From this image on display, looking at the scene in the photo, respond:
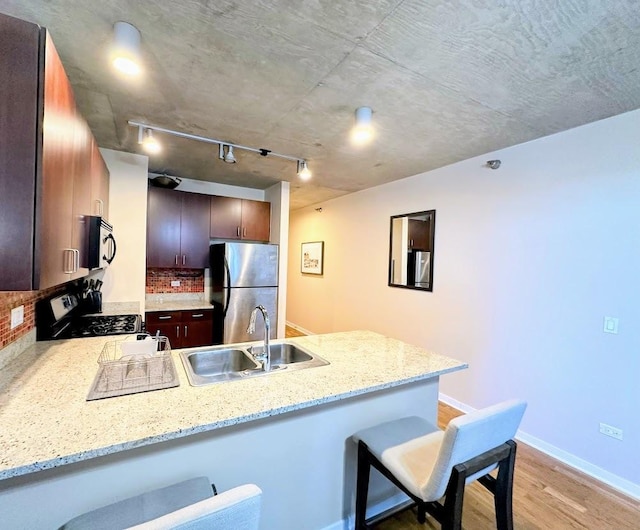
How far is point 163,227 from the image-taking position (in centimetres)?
390

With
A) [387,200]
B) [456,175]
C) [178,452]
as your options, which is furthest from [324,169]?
[178,452]

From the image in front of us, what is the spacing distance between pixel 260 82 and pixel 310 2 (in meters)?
0.69

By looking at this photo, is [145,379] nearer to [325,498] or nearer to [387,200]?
[325,498]

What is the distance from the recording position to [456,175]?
3246 millimetres

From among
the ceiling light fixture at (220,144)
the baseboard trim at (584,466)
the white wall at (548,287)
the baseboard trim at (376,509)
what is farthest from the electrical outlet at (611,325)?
the ceiling light fixture at (220,144)

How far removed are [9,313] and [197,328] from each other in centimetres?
234

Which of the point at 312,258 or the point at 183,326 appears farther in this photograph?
the point at 312,258

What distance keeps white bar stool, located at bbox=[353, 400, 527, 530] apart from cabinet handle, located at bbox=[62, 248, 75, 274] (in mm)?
1557

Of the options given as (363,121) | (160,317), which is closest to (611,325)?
(363,121)

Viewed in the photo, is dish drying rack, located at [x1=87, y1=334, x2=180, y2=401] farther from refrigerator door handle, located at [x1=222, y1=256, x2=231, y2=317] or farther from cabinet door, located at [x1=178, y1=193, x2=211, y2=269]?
cabinet door, located at [x1=178, y1=193, x2=211, y2=269]

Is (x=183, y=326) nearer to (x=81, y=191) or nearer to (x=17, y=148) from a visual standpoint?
(x=81, y=191)

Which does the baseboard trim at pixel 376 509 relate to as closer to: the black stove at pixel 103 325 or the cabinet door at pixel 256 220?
the black stove at pixel 103 325

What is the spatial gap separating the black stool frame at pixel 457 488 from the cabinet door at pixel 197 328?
2.85 m

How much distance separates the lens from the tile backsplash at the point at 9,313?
4.84ft
